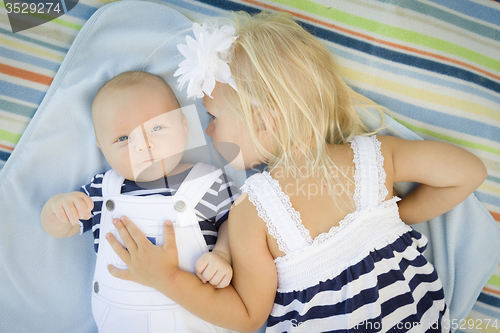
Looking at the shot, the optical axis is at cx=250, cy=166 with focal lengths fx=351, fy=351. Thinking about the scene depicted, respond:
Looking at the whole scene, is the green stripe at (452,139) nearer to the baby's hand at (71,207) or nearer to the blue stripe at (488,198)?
the blue stripe at (488,198)

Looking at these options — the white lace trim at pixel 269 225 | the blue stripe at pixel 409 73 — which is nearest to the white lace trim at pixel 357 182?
the white lace trim at pixel 269 225

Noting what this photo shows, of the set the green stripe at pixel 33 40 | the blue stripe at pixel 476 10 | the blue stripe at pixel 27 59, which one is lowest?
the blue stripe at pixel 27 59

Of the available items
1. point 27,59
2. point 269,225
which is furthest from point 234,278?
point 27,59

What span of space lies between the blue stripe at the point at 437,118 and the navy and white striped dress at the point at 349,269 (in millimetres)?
246

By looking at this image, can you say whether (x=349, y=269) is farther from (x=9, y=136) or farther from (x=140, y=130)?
(x=9, y=136)

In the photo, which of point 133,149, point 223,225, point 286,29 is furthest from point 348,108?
point 133,149

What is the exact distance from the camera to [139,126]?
993mm

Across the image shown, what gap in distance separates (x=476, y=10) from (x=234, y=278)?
1121mm

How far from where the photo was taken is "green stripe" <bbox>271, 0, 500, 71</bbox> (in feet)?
3.62

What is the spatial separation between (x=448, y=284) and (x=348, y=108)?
0.64 metres

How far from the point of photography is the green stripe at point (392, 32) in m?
1.10

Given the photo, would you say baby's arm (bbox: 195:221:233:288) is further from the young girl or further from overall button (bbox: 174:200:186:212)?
overall button (bbox: 174:200:186:212)

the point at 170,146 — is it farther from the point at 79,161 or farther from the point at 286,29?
the point at 286,29

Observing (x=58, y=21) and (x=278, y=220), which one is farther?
(x=58, y=21)
